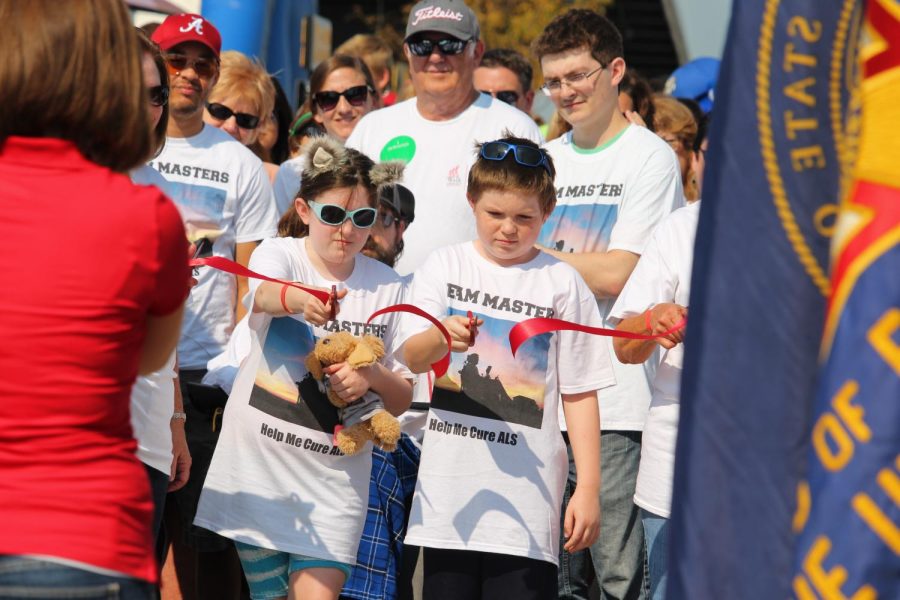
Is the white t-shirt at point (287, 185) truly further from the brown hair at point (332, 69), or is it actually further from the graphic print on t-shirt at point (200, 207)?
the graphic print on t-shirt at point (200, 207)

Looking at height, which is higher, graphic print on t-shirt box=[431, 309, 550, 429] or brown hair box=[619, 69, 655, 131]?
brown hair box=[619, 69, 655, 131]

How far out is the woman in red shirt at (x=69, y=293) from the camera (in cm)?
239

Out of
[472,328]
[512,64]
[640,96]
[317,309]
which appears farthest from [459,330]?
[512,64]

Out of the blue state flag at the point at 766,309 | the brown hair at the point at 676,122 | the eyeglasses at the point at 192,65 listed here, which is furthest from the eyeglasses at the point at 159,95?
the brown hair at the point at 676,122

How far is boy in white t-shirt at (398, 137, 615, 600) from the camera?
4336mm

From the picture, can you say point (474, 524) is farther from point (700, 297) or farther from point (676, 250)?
point (700, 297)

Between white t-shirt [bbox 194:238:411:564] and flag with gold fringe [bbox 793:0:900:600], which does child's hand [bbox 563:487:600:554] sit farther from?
flag with gold fringe [bbox 793:0:900:600]

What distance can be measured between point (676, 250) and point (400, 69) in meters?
12.7

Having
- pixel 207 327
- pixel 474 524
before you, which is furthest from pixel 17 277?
pixel 207 327

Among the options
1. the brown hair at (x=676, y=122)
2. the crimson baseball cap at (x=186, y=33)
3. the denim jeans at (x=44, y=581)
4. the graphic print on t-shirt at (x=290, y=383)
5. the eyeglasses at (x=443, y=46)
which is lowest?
the graphic print on t-shirt at (x=290, y=383)

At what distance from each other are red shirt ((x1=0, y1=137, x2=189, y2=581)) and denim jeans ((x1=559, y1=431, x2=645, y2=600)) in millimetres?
3013

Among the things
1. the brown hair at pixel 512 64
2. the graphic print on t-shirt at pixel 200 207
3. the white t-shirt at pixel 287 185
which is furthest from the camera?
the brown hair at pixel 512 64

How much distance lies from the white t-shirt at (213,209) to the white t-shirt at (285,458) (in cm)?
91

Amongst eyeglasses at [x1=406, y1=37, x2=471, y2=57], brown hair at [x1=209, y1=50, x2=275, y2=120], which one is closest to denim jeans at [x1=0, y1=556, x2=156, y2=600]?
eyeglasses at [x1=406, y1=37, x2=471, y2=57]
